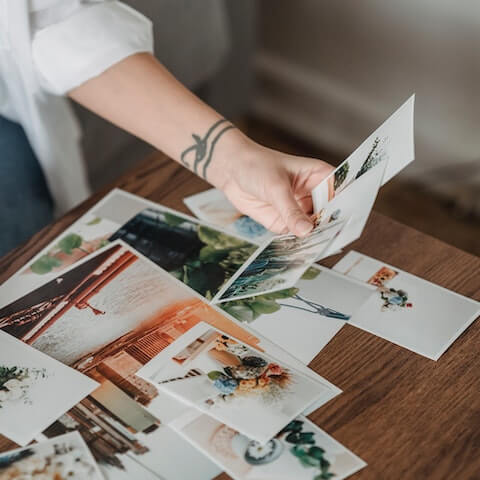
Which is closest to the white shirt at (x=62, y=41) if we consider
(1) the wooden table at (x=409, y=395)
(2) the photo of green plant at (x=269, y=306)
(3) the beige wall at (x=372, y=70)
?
(1) the wooden table at (x=409, y=395)

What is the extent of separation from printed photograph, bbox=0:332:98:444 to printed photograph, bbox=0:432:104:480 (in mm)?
15

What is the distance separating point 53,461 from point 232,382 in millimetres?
178

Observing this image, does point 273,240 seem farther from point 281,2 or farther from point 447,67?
point 281,2

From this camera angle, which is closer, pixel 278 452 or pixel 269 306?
pixel 278 452

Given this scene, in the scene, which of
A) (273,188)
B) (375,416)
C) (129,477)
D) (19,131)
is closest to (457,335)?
(375,416)

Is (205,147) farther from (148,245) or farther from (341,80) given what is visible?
(341,80)

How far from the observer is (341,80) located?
1.85 m

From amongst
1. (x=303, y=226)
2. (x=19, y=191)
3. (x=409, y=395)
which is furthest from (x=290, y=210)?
(x=19, y=191)

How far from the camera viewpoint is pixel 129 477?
2.16 ft

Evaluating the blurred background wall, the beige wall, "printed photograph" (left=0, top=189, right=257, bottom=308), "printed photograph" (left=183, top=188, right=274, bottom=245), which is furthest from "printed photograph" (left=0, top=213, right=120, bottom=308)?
the beige wall

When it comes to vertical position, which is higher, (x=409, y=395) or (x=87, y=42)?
(x=87, y=42)

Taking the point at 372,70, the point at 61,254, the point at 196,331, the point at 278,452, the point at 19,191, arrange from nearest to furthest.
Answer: the point at 278,452 → the point at 196,331 → the point at 61,254 → the point at 19,191 → the point at 372,70

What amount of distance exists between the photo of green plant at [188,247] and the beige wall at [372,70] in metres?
0.95

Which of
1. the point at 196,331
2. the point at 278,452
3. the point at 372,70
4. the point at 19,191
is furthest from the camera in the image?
the point at 372,70
